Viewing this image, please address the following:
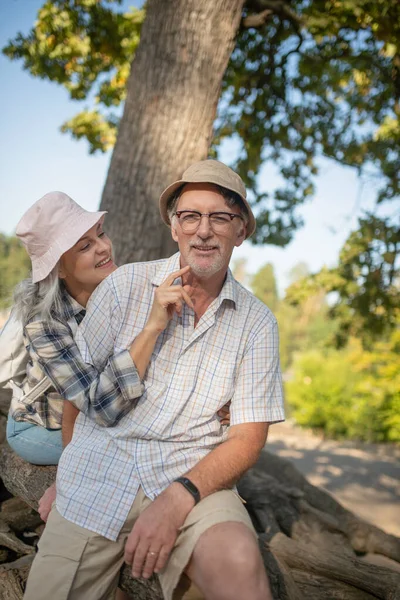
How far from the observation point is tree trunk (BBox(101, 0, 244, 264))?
4219mm

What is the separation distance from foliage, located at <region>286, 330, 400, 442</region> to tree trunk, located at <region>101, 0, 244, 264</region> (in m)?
10.4

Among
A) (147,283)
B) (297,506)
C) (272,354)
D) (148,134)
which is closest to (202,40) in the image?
(148,134)

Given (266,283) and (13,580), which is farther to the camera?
(266,283)

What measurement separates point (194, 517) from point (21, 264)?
3963cm

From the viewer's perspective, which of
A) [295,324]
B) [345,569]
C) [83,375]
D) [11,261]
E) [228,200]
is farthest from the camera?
[295,324]

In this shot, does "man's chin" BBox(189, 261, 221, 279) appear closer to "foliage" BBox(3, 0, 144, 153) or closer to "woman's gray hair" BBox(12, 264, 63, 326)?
"woman's gray hair" BBox(12, 264, 63, 326)

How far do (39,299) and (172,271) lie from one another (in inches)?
30.9

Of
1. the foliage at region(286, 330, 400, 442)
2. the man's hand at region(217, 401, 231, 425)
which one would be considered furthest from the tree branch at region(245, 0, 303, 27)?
the foliage at region(286, 330, 400, 442)

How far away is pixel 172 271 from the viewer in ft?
8.40

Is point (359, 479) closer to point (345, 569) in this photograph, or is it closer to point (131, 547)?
point (345, 569)

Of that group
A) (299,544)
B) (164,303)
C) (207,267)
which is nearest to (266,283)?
(299,544)

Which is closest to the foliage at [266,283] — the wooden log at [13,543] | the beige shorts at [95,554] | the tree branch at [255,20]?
the tree branch at [255,20]

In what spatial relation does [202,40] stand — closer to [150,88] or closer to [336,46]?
[150,88]

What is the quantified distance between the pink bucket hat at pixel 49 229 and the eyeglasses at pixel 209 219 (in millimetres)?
537
